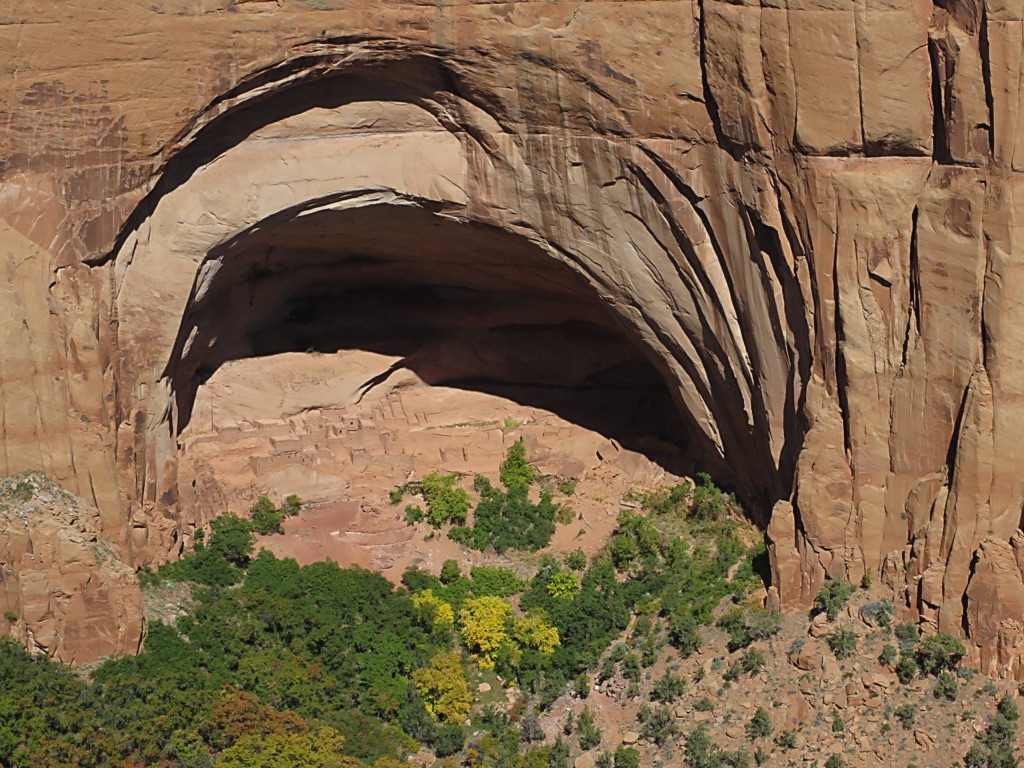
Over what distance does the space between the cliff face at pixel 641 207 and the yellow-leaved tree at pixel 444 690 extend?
19.6 ft

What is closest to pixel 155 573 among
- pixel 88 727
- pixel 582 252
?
pixel 88 727

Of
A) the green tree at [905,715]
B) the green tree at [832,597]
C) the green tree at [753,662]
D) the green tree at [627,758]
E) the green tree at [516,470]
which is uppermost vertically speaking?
the green tree at [516,470]

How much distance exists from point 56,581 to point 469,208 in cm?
1032

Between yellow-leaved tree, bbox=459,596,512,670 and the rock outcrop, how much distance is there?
619cm

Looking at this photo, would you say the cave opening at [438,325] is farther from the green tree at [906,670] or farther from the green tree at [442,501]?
the green tree at [906,670]

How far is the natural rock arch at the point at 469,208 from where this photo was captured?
3488 centimetres

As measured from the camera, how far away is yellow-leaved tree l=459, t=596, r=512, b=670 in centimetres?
3625

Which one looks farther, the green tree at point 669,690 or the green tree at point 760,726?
the green tree at point 669,690

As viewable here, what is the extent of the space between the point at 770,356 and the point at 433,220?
716cm


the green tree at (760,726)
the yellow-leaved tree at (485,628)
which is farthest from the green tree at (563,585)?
the green tree at (760,726)

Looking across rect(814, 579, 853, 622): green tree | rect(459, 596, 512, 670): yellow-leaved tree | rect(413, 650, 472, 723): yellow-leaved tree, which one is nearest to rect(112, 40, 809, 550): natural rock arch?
rect(814, 579, 853, 622): green tree

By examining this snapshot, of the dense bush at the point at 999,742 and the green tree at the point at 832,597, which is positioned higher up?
the green tree at the point at 832,597

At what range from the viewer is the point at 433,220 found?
124 feet

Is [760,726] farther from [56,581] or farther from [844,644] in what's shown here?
[56,581]
